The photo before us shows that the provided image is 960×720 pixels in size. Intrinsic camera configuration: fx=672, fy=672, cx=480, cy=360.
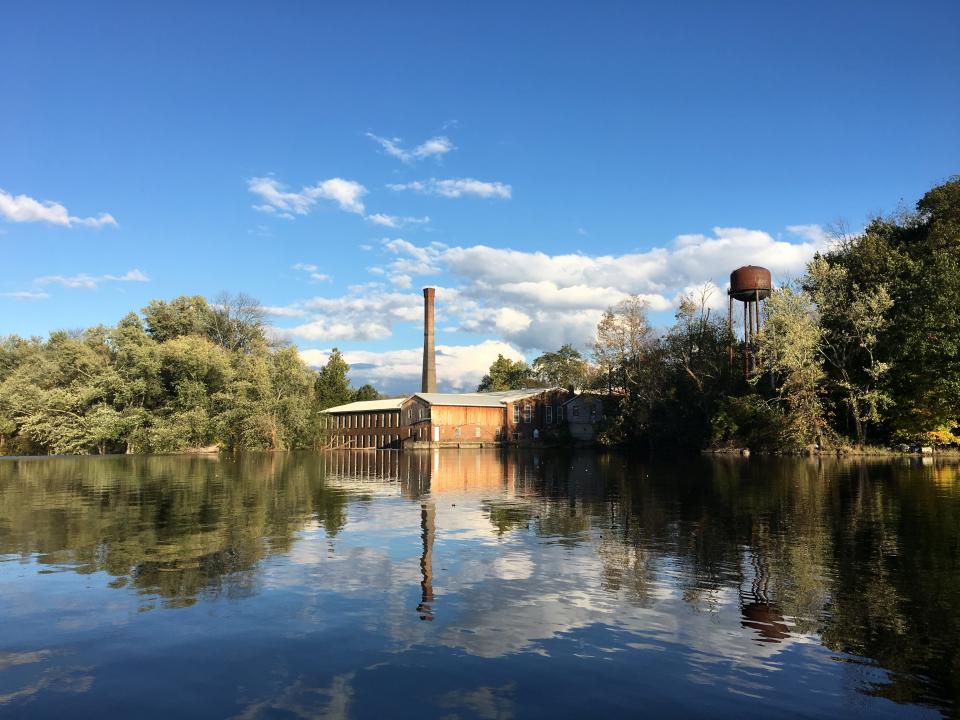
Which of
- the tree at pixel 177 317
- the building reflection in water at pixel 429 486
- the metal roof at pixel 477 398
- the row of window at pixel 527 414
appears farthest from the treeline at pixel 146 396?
the building reflection in water at pixel 429 486

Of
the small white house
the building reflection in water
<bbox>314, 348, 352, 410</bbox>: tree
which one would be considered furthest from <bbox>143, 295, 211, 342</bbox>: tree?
the building reflection in water

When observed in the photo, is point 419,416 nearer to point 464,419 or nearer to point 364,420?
point 464,419

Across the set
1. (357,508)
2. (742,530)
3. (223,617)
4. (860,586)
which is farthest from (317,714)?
(357,508)

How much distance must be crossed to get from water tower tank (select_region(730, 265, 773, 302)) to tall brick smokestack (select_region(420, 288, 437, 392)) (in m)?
46.5

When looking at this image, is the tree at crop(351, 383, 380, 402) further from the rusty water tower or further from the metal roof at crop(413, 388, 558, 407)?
the rusty water tower

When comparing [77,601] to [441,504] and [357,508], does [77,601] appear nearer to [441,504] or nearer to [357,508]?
[357,508]

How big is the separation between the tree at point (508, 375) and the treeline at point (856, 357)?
200 feet

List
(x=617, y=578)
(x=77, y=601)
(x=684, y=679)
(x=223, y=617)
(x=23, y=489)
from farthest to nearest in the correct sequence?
(x=23, y=489) < (x=617, y=578) < (x=77, y=601) < (x=223, y=617) < (x=684, y=679)

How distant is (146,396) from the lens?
8106 centimetres

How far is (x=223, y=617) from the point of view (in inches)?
408

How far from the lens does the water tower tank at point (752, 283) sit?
68500mm

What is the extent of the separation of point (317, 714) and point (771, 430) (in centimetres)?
6068

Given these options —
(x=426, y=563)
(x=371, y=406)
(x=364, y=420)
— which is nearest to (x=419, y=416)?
(x=364, y=420)

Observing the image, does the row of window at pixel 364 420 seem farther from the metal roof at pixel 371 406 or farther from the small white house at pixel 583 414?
the small white house at pixel 583 414
